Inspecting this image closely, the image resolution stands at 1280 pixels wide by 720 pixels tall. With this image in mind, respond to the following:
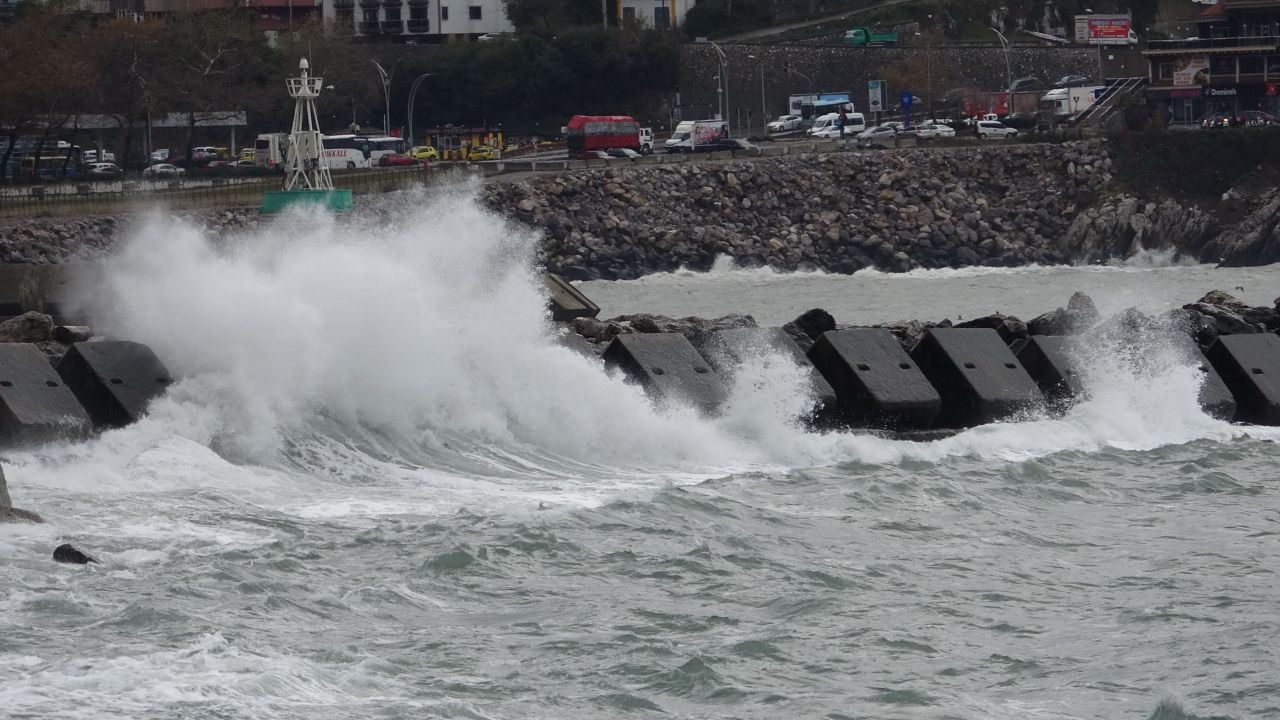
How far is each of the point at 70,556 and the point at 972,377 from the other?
10.8 metres

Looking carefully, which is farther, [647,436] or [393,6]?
[393,6]

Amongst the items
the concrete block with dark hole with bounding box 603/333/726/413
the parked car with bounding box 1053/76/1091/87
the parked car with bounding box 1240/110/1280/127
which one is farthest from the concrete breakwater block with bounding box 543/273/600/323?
the parked car with bounding box 1053/76/1091/87

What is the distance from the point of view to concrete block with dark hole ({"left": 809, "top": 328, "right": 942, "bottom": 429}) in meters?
19.7

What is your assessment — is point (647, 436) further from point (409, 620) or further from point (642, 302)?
point (642, 302)

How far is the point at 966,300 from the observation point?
48.8 m

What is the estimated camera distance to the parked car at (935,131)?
256ft

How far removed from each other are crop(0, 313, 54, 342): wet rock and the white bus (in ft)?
180

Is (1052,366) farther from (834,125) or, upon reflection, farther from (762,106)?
(762,106)

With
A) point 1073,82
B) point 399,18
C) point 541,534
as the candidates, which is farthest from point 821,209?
point 541,534

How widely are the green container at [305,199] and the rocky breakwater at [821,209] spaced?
1615 cm

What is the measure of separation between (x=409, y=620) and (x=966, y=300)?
125 ft

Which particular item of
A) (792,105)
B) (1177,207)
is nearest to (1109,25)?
(792,105)

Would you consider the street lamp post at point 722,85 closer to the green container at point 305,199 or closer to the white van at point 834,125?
the white van at point 834,125

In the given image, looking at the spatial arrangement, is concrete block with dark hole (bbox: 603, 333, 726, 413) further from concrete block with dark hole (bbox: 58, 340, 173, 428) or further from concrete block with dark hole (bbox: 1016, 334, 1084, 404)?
concrete block with dark hole (bbox: 58, 340, 173, 428)
